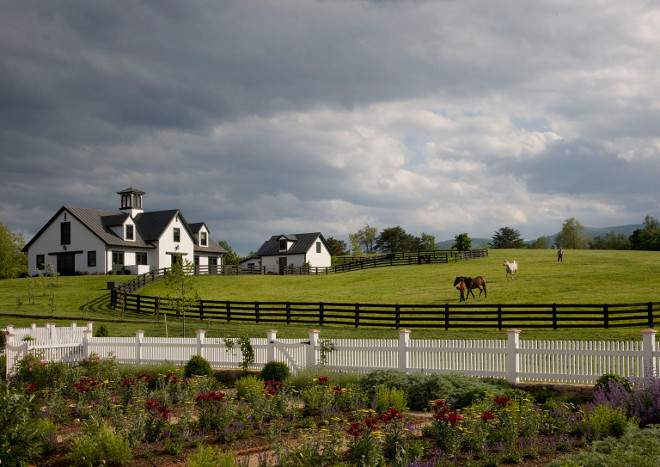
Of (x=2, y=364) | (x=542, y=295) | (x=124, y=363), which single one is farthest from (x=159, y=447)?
(x=542, y=295)

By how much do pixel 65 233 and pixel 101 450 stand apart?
50942mm

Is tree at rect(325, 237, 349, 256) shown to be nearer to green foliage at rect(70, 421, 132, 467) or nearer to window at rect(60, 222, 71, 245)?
window at rect(60, 222, 71, 245)

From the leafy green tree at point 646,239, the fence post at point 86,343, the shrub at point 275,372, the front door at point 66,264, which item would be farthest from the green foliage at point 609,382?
the leafy green tree at point 646,239

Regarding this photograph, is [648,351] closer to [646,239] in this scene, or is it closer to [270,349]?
[270,349]

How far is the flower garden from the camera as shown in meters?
7.66

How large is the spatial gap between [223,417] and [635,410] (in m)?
7.07

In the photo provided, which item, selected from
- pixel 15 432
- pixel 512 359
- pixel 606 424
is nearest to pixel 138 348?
pixel 512 359

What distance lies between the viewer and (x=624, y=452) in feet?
24.6

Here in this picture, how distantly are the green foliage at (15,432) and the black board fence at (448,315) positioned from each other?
19.1m

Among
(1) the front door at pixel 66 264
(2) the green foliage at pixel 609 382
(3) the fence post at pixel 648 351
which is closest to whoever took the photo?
(2) the green foliage at pixel 609 382

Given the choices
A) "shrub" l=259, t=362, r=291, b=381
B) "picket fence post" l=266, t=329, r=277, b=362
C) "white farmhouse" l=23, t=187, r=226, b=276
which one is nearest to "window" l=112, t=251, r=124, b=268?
"white farmhouse" l=23, t=187, r=226, b=276

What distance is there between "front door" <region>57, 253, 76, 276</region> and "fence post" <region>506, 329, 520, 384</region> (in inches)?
1904

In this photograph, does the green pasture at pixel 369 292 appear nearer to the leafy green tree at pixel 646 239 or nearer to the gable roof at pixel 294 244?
the gable roof at pixel 294 244

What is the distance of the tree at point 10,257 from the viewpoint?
7700 cm
